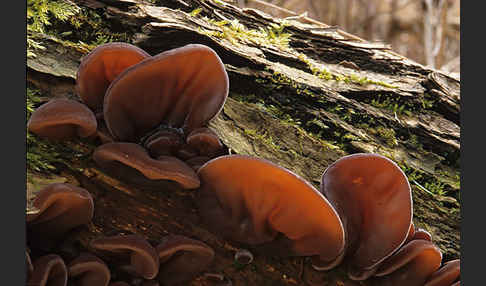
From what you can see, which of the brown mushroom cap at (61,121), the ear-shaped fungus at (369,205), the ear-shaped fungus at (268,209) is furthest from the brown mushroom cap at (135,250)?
the ear-shaped fungus at (369,205)

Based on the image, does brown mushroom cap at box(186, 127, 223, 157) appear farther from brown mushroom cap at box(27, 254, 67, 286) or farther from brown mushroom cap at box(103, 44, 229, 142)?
brown mushroom cap at box(27, 254, 67, 286)

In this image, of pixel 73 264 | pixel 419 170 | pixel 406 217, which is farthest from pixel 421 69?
pixel 73 264

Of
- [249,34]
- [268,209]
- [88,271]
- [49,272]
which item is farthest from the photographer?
[249,34]

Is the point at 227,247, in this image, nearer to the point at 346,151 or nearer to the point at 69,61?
the point at 346,151

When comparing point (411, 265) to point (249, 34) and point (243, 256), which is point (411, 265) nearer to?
point (243, 256)

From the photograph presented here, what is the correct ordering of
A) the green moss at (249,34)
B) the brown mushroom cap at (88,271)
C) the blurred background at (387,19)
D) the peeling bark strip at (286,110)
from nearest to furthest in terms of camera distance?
the brown mushroom cap at (88,271) → the peeling bark strip at (286,110) → the green moss at (249,34) → the blurred background at (387,19)

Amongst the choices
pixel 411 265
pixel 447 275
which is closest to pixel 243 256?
pixel 411 265

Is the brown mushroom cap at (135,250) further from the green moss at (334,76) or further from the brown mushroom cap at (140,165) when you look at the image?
the green moss at (334,76)
